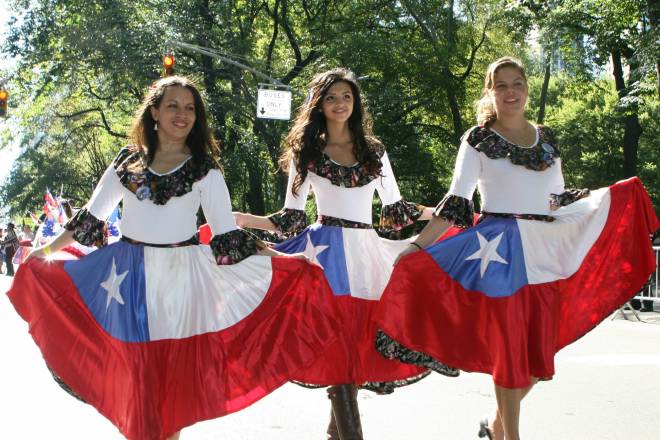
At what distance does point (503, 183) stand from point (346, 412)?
1.45 meters

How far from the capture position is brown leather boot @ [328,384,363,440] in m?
4.50

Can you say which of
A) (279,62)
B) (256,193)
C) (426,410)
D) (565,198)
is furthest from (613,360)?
(279,62)

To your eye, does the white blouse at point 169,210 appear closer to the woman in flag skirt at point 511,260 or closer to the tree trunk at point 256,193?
the woman in flag skirt at point 511,260

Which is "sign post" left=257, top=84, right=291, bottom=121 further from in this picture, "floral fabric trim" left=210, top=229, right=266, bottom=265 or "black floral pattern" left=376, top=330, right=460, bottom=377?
"floral fabric trim" left=210, top=229, right=266, bottom=265

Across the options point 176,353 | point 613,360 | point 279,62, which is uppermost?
point 279,62

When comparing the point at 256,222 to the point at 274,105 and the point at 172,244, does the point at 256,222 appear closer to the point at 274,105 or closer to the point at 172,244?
the point at 172,244

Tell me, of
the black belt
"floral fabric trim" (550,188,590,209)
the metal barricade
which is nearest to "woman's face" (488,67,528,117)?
"floral fabric trim" (550,188,590,209)

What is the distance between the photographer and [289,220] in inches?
213

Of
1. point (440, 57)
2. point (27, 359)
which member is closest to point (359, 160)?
point (27, 359)

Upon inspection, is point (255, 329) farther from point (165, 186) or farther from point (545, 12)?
point (545, 12)

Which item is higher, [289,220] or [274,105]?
[274,105]

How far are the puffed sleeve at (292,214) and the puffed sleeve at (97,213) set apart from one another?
118cm

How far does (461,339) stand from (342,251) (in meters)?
0.87

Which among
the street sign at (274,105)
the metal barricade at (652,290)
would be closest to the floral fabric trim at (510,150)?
the metal barricade at (652,290)
